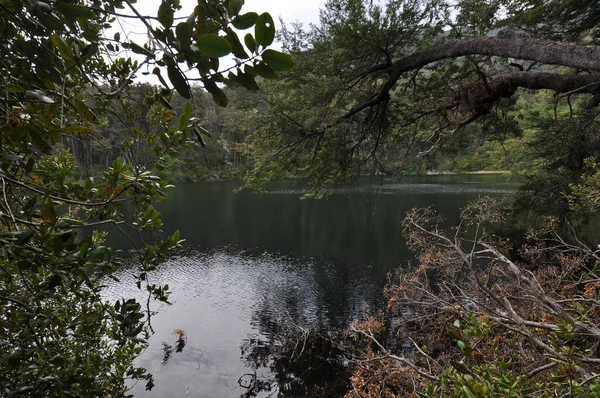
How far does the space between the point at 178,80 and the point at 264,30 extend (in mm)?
219

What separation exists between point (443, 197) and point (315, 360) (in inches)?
887

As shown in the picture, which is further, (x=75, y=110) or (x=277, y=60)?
(x=75, y=110)

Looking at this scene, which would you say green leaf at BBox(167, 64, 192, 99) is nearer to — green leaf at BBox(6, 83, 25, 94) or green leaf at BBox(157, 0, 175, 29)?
green leaf at BBox(157, 0, 175, 29)

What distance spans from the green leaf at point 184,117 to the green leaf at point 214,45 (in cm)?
45

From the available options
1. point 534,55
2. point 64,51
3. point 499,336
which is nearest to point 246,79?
point 64,51

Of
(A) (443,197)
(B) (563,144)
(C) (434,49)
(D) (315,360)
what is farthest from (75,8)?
(A) (443,197)

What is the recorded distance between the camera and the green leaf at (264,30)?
0.71 meters

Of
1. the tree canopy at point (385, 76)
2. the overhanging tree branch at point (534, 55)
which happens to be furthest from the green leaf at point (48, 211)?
the tree canopy at point (385, 76)

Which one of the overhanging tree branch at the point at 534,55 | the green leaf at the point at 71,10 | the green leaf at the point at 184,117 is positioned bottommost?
the green leaf at the point at 184,117

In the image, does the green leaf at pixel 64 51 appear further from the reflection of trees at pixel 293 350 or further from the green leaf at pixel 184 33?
the reflection of trees at pixel 293 350

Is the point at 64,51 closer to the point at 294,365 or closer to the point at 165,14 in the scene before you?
the point at 165,14

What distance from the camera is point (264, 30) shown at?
28.4 inches

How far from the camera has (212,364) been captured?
28.4 feet

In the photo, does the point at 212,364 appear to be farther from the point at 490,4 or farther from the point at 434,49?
the point at 490,4
